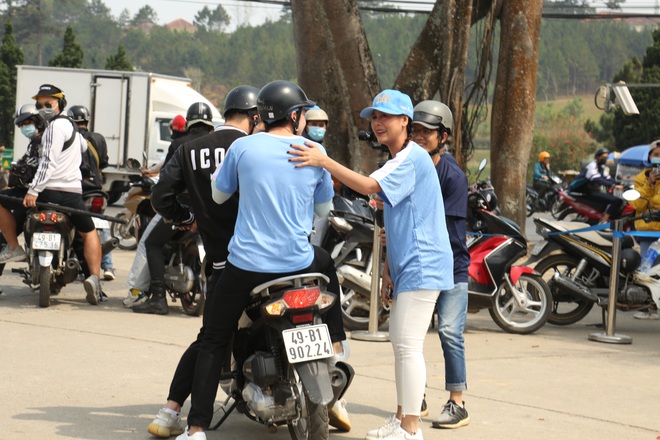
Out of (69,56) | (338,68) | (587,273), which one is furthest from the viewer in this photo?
(69,56)

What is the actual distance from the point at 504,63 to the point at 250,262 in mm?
11745

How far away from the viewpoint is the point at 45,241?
10031 mm

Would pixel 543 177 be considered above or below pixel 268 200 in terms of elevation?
below

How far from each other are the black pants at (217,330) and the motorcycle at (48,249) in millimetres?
4842

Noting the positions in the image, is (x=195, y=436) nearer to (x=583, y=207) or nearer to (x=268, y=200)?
(x=268, y=200)

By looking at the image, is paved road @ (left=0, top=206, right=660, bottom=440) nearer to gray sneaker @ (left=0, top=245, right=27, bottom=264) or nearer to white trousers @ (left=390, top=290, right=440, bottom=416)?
gray sneaker @ (left=0, top=245, right=27, bottom=264)

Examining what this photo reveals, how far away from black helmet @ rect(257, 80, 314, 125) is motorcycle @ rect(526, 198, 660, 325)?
18.0ft

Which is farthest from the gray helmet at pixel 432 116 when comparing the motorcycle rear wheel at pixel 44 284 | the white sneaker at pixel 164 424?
the motorcycle rear wheel at pixel 44 284

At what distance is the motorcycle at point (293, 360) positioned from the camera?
5.36m

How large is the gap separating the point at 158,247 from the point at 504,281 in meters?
3.14

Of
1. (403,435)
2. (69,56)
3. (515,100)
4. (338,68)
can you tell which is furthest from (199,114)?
(69,56)

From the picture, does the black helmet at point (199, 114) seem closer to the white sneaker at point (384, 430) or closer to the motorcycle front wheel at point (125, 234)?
the white sneaker at point (384, 430)

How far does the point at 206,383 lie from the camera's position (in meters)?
5.51

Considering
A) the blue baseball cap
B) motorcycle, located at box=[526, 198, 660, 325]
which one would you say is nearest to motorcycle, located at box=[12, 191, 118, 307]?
motorcycle, located at box=[526, 198, 660, 325]
